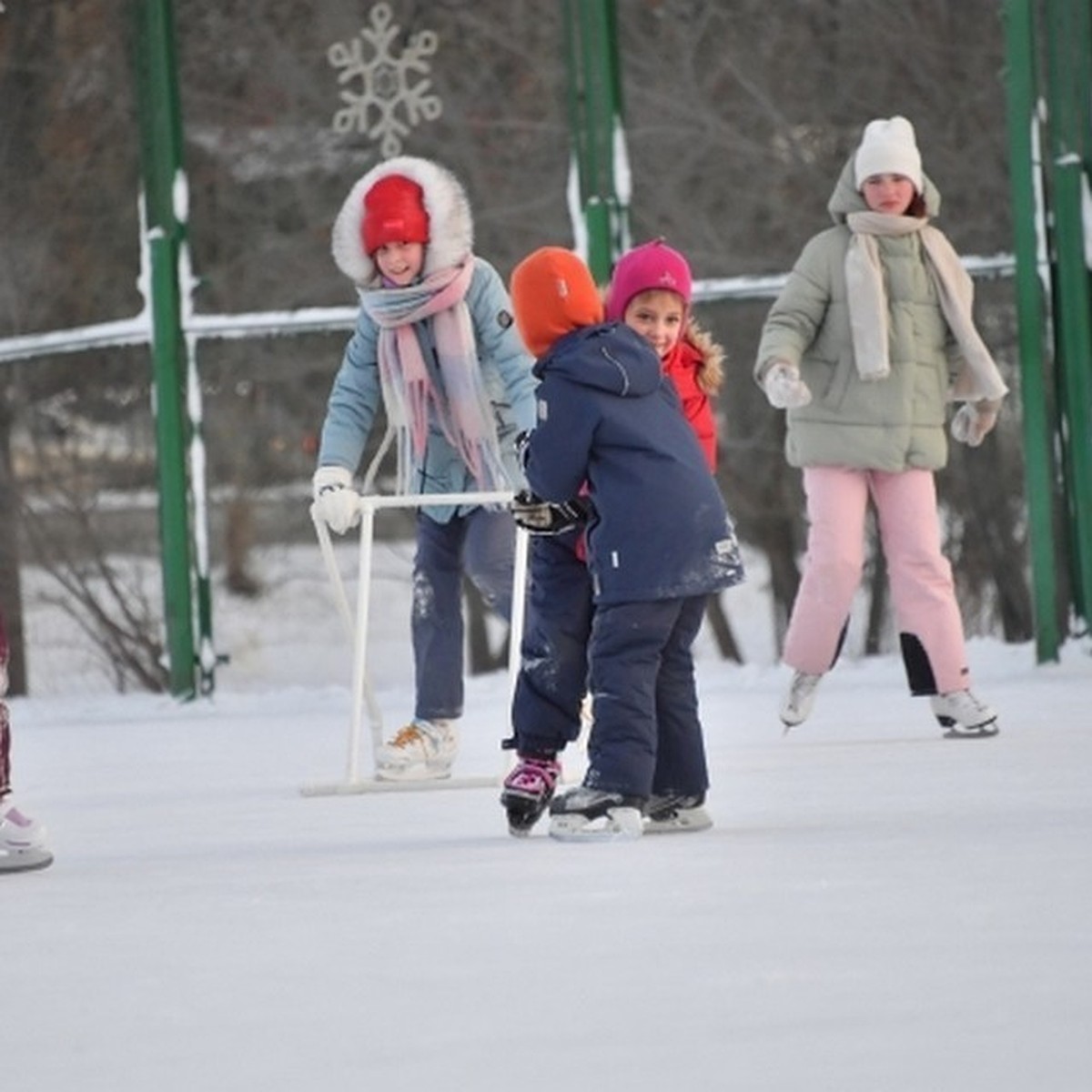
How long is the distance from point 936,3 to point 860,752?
10.0ft

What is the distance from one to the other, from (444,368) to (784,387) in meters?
0.82

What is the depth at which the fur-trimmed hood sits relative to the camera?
268 inches

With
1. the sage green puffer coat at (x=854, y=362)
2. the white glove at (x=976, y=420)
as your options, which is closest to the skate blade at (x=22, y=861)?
the sage green puffer coat at (x=854, y=362)

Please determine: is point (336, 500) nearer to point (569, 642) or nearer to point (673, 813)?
point (569, 642)

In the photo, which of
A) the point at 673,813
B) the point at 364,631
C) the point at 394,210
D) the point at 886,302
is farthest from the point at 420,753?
the point at 886,302

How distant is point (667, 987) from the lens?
355cm

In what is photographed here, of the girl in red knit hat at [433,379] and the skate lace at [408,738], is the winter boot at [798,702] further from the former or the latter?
the skate lace at [408,738]

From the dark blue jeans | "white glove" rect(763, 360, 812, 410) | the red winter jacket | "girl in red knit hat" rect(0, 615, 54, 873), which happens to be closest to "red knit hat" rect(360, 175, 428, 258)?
the dark blue jeans

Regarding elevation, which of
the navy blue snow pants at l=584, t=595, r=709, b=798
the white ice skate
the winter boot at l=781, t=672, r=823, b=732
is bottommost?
the winter boot at l=781, t=672, r=823, b=732

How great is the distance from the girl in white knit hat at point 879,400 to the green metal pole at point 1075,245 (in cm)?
171

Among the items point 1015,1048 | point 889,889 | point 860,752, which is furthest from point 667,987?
point 860,752

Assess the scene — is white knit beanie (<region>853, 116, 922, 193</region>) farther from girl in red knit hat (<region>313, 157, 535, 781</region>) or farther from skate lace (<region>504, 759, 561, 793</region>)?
skate lace (<region>504, 759, 561, 793</region>)

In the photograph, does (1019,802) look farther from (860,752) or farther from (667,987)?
(667,987)

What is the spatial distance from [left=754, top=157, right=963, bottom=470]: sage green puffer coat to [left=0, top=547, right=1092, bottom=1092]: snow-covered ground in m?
0.67
